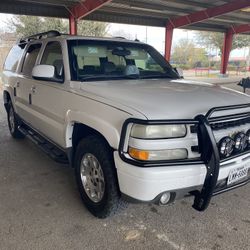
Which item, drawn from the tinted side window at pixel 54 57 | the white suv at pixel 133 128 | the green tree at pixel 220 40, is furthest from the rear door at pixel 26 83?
the green tree at pixel 220 40

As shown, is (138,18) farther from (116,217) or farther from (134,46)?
(116,217)

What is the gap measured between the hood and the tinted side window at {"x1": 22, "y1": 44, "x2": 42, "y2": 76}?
1.72 meters

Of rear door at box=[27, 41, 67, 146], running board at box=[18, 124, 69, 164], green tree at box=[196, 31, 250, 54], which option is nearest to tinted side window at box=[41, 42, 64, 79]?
rear door at box=[27, 41, 67, 146]

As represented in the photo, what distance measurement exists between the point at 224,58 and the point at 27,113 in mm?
22596

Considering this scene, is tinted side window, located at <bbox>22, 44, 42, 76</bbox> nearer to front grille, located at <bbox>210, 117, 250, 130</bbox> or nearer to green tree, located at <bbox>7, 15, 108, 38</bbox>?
front grille, located at <bbox>210, 117, 250, 130</bbox>

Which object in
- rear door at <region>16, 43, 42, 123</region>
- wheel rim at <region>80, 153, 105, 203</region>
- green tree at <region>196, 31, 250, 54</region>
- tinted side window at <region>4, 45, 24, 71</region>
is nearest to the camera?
wheel rim at <region>80, 153, 105, 203</region>

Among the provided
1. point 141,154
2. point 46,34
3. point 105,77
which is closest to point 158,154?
point 141,154

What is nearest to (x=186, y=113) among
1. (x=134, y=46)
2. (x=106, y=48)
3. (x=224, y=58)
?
(x=106, y=48)

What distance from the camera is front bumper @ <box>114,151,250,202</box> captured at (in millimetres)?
2229

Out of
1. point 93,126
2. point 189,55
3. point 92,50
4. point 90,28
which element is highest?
point 90,28

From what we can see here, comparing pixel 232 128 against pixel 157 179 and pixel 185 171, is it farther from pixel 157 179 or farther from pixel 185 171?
pixel 157 179

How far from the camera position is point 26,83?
452 cm

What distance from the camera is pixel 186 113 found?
7.80ft

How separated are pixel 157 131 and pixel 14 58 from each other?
431cm
